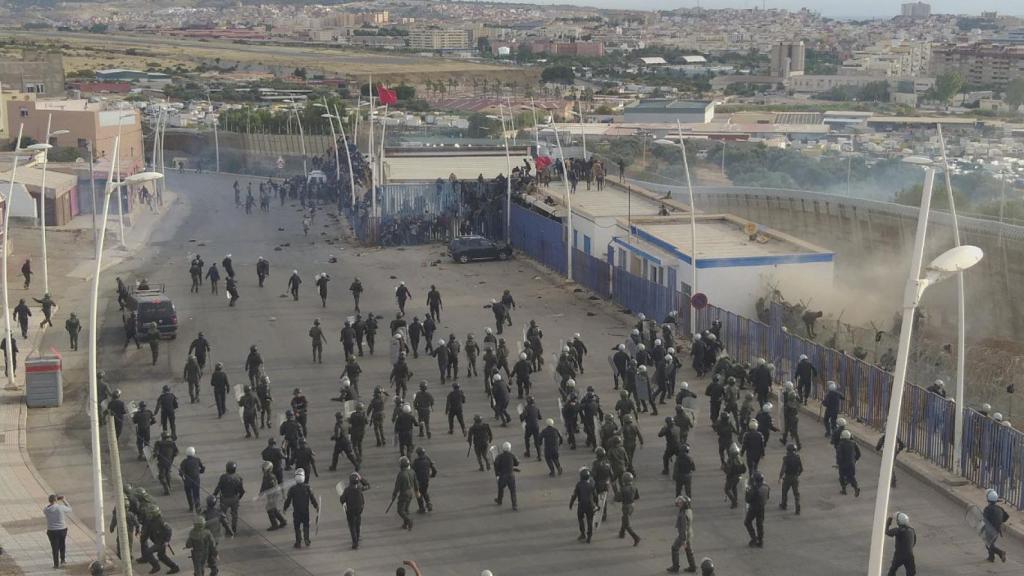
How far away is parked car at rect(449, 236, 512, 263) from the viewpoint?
41.5 metres

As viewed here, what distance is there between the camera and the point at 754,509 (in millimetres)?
17109

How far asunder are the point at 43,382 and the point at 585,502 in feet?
40.2

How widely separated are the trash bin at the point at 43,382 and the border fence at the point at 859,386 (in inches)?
497

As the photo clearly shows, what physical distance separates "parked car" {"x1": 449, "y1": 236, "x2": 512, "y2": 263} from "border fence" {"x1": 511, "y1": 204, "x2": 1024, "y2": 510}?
5409 millimetres

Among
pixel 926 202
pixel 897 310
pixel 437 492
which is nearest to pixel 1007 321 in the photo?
pixel 897 310

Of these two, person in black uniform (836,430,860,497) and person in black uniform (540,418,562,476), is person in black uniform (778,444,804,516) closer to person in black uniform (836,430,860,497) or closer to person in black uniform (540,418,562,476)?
person in black uniform (836,430,860,497)

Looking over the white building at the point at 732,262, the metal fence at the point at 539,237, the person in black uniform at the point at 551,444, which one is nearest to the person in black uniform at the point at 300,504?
the person in black uniform at the point at 551,444

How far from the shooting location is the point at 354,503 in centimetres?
1720

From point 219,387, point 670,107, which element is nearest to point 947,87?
point 670,107

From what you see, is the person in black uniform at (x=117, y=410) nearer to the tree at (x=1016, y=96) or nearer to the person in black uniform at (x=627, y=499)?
the person in black uniform at (x=627, y=499)

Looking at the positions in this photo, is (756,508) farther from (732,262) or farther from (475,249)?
(475,249)

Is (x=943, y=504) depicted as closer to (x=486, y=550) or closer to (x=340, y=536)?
(x=486, y=550)

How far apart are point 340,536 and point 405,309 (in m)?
16.5

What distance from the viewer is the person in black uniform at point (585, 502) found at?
681 inches
